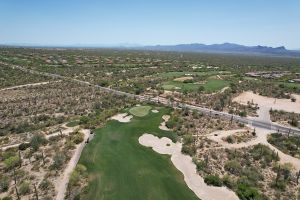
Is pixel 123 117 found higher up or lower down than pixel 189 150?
lower down

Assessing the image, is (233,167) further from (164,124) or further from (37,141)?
(37,141)

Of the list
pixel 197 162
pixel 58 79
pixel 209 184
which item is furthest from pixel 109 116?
pixel 58 79

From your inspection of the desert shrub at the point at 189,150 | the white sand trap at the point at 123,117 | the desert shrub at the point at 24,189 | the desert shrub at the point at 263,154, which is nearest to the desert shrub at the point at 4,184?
the desert shrub at the point at 24,189

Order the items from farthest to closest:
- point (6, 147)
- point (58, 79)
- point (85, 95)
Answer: point (58, 79), point (85, 95), point (6, 147)

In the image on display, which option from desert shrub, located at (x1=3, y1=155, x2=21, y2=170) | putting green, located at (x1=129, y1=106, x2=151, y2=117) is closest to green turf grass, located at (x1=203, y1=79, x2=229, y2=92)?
putting green, located at (x1=129, y1=106, x2=151, y2=117)

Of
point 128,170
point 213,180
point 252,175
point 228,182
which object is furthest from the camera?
point 128,170

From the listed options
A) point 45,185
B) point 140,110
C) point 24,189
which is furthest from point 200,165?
point 140,110

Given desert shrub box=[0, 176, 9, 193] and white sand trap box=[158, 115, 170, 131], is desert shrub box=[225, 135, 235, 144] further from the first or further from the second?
desert shrub box=[0, 176, 9, 193]

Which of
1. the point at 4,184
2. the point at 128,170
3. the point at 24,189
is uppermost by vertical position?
the point at 128,170

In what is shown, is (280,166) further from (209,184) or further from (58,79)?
(58,79)
